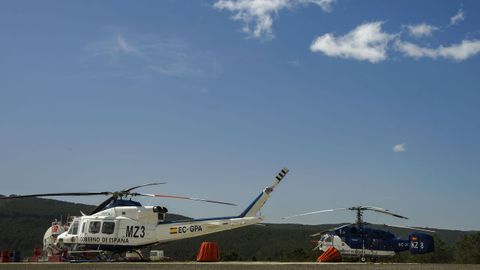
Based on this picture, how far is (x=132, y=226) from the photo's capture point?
28.3 metres

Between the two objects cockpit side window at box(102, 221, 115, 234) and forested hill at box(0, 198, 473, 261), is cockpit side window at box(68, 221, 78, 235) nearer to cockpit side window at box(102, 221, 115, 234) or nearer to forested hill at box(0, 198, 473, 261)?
cockpit side window at box(102, 221, 115, 234)

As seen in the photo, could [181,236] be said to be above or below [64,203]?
below

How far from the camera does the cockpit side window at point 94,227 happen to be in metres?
28.9

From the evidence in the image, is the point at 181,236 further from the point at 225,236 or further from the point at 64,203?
the point at 64,203

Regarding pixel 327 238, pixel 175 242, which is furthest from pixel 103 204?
pixel 175 242

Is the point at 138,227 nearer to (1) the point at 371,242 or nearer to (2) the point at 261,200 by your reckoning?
(2) the point at 261,200

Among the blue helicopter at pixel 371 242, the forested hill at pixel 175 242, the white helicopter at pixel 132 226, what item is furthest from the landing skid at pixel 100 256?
the forested hill at pixel 175 242

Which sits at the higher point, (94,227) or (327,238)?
(327,238)

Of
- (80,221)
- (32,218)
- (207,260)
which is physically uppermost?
(32,218)

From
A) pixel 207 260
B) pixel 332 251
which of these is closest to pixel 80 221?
pixel 207 260

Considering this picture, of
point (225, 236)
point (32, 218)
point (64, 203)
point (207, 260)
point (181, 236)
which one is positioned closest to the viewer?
point (207, 260)

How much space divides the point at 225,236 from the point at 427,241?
317 feet

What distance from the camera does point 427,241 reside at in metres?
37.6

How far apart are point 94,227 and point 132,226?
2.19 meters
